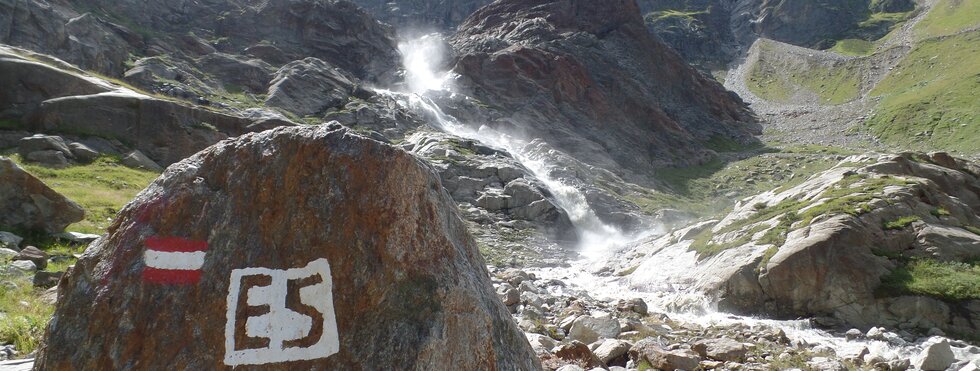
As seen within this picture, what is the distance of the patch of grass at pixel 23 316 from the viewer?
716 cm

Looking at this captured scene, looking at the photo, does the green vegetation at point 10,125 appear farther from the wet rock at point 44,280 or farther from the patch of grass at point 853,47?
the patch of grass at point 853,47

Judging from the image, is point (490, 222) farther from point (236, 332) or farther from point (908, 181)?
point (236, 332)

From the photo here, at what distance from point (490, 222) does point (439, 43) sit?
8544 centimetres

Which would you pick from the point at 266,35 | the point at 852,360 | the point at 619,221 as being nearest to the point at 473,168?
the point at 619,221

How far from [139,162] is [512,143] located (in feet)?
149

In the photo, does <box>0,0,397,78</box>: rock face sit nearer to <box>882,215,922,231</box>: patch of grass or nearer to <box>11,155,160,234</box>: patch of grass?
<box>11,155,160,234</box>: patch of grass

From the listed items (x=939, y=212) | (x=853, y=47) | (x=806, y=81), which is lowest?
(x=939, y=212)

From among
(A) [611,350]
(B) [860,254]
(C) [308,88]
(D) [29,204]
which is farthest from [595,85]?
(A) [611,350]

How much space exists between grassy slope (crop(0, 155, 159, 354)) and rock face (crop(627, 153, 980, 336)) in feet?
51.3

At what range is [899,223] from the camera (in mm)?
15867

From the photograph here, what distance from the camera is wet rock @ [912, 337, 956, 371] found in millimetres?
9594

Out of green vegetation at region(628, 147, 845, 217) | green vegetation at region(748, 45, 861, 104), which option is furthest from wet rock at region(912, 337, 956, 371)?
green vegetation at region(748, 45, 861, 104)

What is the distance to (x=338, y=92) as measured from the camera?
243 ft

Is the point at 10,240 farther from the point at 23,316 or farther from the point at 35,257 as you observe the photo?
the point at 23,316
